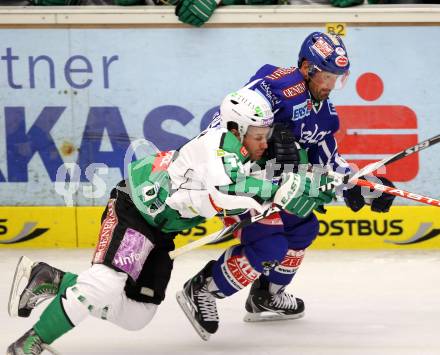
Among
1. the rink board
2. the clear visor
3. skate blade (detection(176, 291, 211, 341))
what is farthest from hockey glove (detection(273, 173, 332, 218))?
the rink board

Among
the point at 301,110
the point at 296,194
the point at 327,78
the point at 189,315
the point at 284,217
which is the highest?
the point at 327,78

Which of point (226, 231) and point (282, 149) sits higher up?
point (282, 149)

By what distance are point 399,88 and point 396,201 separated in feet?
2.06

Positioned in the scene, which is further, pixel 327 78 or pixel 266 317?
pixel 266 317

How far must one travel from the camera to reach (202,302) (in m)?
4.21

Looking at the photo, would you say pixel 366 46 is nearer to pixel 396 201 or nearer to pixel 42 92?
pixel 396 201

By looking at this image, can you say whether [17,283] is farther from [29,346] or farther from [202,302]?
[202,302]

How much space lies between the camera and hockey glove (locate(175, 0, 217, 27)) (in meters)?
5.60

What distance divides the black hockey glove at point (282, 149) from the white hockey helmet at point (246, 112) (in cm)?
29

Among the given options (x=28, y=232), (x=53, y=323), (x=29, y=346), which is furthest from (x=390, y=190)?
(x=28, y=232)

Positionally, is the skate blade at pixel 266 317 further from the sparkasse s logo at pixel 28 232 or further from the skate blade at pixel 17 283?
the sparkasse s logo at pixel 28 232

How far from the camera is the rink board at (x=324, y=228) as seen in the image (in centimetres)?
571

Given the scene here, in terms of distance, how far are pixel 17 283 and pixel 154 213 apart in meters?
0.61

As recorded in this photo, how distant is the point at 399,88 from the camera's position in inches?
225
